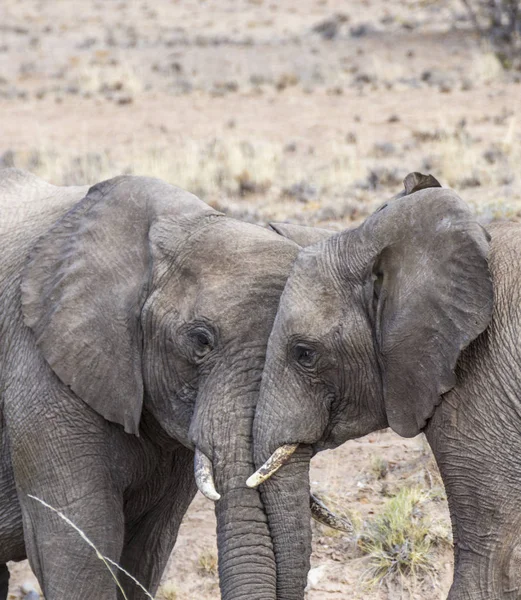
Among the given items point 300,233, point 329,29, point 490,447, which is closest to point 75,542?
point 300,233

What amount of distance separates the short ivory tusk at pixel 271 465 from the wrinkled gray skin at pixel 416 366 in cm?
3

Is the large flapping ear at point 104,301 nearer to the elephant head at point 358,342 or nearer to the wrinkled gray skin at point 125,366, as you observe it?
the wrinkled gray skin at point 125,366

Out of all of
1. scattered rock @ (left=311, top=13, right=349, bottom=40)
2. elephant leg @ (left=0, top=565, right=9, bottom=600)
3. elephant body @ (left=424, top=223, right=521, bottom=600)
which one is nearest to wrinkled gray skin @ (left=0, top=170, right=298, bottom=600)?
elephant body @ (left=424, top=223, right=521, bottom=600)

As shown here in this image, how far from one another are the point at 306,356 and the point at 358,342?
0.66ft

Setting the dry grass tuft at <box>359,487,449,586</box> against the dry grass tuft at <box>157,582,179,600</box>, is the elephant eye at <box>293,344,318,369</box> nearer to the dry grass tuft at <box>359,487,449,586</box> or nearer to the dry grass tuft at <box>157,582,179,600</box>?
the dry grass tuft at <box>359,487,449,586</box>

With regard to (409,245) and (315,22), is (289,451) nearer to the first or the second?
(409,245)

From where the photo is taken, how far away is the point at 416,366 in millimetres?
4508

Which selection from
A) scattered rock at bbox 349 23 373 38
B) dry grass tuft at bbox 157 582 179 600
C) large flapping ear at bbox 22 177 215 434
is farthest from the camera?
scattered rock at bbox 349 23 373 38

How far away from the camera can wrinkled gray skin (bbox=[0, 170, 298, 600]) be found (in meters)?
4.79

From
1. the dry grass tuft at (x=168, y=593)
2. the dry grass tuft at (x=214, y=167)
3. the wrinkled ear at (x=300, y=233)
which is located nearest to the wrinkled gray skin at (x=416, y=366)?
the wrinkled ear at (x=300, y=233)

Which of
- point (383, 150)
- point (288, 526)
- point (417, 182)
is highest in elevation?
point (417, 182)

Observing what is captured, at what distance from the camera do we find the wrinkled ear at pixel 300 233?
17.7 ft

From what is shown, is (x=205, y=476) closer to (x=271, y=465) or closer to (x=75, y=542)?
(x=271, y=465)

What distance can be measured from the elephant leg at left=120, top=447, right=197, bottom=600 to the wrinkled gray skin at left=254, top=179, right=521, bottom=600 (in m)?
1.06
